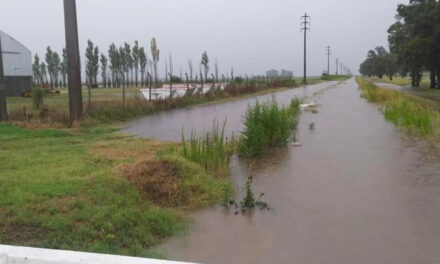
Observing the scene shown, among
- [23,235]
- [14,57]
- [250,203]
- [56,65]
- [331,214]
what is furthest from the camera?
[56,65]

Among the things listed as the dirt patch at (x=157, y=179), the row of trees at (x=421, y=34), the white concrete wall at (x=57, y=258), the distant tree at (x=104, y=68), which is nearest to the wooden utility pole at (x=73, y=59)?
the dirt patch at (x=157, y=179)

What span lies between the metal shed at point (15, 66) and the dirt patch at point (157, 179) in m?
28.5

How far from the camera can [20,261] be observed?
→ 107 inches

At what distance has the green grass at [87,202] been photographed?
4395 mm

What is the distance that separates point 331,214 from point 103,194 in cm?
285

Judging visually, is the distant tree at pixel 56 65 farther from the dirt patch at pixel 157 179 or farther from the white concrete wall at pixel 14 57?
the dirt patch at pixel 157 179

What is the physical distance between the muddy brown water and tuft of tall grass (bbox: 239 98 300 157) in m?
0.32

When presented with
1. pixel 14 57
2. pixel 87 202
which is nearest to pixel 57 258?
pixel 87 202

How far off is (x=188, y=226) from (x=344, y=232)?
68.5 inches

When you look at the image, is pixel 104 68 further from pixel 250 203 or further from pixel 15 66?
pixel 250 203

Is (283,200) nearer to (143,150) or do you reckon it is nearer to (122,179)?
(122,179)

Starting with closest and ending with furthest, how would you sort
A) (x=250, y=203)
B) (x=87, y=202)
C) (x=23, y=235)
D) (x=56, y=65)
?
(x=23, y=235), (x=87, y=202), (x=250, y=203), (x=56, y=65)

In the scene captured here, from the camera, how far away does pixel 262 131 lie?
30.0ft

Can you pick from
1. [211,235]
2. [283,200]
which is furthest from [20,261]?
[283,200]
